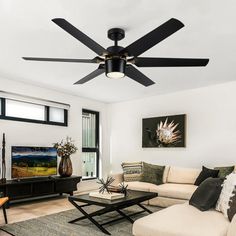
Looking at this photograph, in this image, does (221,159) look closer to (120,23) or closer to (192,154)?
(192,154)

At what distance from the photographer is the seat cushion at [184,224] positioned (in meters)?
1.99

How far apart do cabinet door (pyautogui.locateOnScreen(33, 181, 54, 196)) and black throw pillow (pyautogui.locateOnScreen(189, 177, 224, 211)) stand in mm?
3100

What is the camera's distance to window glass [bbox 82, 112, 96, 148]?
664cm

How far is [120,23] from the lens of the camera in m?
2.66

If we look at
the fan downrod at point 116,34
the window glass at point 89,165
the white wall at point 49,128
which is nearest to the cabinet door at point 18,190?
the white wall at point 49,128

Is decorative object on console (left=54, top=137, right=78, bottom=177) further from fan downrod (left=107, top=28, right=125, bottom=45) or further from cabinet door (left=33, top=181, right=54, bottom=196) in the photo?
fan downrod (left=107, top=28, right=125, bottom=45)

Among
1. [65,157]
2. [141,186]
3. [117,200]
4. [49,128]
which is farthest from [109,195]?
[49,128]

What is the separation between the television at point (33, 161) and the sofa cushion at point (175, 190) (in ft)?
7.28

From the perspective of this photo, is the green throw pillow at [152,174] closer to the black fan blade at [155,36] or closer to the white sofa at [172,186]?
the white sofa at [172,186]

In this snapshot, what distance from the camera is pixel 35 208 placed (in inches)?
176

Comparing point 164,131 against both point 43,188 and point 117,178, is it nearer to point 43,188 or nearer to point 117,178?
point 117,178

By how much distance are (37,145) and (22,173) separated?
0.72 m

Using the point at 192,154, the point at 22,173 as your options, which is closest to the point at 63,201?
the point at 22,173

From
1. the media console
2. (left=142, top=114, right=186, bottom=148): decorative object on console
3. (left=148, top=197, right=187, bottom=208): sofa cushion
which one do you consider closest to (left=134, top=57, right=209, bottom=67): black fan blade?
(left=148, top=197, right=187, bottom=208): sofa cushion
